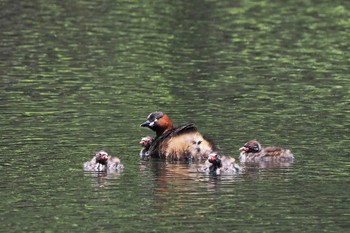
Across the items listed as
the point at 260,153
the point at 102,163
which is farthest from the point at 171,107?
the point at 102,163

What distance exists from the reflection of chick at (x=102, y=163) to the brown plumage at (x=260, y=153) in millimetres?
1981

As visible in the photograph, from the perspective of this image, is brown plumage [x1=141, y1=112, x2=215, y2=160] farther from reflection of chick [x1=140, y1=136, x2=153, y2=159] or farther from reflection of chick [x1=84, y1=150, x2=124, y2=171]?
reflection of chick [x1=84, y1=150, x2=124, y2=171]

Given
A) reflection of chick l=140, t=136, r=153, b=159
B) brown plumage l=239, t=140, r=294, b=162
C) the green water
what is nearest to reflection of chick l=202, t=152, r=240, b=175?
the green water

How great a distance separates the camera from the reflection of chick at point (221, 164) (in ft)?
58.1

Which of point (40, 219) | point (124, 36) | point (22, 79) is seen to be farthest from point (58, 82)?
point (40, 219)

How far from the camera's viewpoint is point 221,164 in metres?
17.7

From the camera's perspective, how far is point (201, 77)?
1033 inches

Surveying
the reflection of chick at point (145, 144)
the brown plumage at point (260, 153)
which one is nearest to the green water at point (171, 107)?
the reflection of chick at point (145, 144)

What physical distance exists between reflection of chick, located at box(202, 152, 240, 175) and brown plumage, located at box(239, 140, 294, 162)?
79 cm

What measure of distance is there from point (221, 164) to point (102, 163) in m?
1.63

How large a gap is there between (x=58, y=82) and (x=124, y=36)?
6.40 metres

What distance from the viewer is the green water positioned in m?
15.4

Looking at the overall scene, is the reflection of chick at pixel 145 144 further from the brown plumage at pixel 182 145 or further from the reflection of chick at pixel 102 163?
the reflection of chick at pixel 102 163

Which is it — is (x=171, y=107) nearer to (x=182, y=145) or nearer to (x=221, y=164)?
(x=182, y=145)
